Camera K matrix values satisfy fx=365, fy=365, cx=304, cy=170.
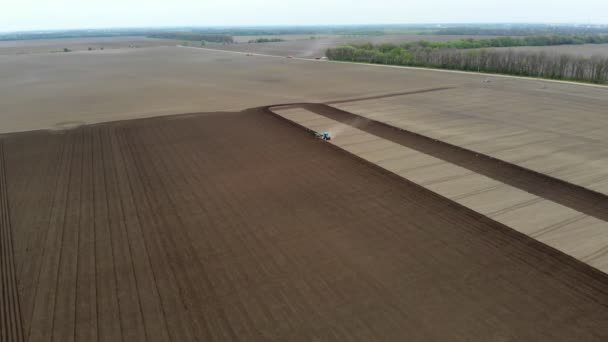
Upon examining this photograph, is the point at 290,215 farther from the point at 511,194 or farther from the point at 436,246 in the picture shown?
the point at 511,194

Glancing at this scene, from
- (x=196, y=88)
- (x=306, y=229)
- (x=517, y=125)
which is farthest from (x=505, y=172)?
(x=196, y=88)

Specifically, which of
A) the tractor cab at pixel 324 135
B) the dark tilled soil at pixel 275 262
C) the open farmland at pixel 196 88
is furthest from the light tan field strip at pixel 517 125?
the dark tilled soil at pixel 275 262

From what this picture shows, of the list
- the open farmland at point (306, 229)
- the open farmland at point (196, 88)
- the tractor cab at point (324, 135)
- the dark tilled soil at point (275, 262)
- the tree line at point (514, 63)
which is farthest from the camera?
the tree line at point (514, 63)

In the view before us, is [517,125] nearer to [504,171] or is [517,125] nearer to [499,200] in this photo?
[504,171]

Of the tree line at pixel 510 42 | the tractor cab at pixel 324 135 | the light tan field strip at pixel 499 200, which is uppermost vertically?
the tree line at pixel 510 42

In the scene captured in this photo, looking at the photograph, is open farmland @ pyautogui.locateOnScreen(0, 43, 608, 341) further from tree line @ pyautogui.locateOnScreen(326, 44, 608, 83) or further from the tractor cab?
tree line @ pyautogui.locateOnScreen(326, 44, 608, 83)

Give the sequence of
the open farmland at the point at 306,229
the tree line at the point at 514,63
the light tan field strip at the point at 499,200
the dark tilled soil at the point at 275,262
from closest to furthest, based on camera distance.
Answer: the dark tilled soil at the point at 275,262
the open farmland at the point at 306,229
the light tan field strip at the point at 499,200
the tree line at the point at 514,63

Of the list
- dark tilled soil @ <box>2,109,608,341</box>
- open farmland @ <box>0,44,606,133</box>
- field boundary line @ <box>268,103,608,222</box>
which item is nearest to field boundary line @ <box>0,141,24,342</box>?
dark tilled soil @ <box>2,109,608,341</box>

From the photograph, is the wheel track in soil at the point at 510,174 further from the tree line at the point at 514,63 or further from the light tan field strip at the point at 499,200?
the tree line at the point at 514,63
